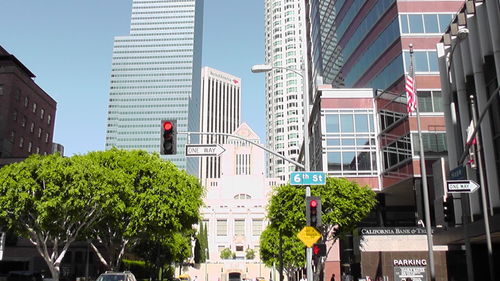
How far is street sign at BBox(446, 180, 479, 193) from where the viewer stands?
1828 cm

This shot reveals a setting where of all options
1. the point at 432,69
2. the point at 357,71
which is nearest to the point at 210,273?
the point at 357,71

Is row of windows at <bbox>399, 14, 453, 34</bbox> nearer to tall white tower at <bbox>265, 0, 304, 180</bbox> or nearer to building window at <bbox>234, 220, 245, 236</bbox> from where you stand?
building window at <bbox>234, 220, 245, 236</bbox>

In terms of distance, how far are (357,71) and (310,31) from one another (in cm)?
3386

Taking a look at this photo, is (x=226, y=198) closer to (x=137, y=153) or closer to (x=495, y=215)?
(x=137, y=153)

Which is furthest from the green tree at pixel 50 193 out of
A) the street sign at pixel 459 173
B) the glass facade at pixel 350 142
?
the glass facade at pixel 350 142

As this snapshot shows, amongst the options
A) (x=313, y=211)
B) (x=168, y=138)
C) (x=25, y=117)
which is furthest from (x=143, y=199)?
(x=25, y=117)

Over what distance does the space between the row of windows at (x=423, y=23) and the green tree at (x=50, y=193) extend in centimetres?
3136

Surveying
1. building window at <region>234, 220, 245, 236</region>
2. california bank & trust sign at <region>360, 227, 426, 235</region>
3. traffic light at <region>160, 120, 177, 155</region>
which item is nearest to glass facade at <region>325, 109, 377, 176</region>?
california bank & trust sign at <region>360, 227, 426, 235</region>

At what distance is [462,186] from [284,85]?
168 meters

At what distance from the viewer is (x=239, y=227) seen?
147 m

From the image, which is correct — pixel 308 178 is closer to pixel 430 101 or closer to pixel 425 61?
pixel 430 101

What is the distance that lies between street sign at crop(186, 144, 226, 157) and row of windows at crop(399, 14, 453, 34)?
3318cm

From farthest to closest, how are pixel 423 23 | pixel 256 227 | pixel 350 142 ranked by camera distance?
pixel 256 227 → pixel 350 142 → pixel 423 23

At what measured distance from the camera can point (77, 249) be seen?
60594 millimetres
